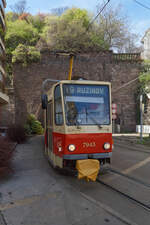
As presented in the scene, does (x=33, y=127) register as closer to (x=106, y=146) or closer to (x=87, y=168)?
(x=106, y=146)

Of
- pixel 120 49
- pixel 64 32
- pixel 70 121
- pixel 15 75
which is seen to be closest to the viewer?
pixel 70 121

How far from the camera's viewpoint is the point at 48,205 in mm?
4480

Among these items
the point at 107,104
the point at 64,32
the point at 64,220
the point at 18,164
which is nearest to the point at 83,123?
the point at 107,104

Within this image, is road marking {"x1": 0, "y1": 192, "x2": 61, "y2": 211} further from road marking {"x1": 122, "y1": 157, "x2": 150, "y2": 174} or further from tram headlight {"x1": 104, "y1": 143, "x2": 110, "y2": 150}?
road marking {"x1": 122, "y1": 157, "x2": 150, "y2": 174}

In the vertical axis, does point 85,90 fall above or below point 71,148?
above

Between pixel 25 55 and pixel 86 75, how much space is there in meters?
6.76

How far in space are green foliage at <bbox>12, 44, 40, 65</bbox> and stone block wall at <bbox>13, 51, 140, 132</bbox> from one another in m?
0.53

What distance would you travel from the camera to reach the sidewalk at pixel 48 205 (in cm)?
385

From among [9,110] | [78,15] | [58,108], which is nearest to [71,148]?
[58,108]

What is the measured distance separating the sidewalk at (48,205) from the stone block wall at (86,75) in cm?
1669

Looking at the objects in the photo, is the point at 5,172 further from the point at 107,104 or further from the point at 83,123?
the point at 107,104

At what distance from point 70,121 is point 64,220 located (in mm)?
2567

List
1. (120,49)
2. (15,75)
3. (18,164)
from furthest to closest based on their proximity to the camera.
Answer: (120,49)
(15,75)
(18,164)

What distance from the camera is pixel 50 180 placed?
20.3 ft
